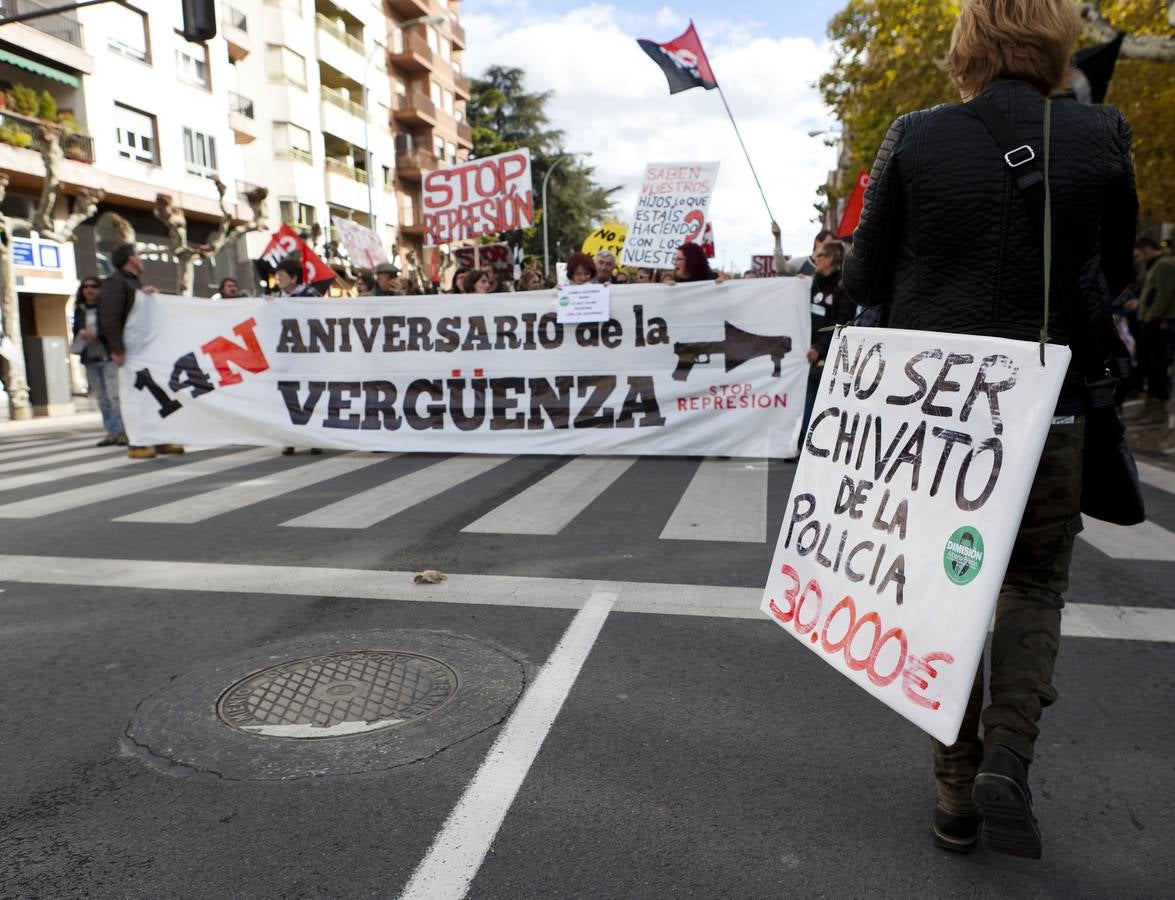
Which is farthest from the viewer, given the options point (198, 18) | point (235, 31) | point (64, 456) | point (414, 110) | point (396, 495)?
point (414, 110)

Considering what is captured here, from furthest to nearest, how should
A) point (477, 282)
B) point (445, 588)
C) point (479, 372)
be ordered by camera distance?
point (477, 282) < point (479, 372) < point (445, 588)

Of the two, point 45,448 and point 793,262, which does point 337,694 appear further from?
point 45,448

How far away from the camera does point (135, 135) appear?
90.0ft

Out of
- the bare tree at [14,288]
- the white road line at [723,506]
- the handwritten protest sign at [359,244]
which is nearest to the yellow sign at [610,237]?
the handwritten protest sign at [359,244]

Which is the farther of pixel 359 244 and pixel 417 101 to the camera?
pixel 417 101

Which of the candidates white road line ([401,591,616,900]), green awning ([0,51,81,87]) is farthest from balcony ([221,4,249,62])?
white road line ([401,591,616,900])

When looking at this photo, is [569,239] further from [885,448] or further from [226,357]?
[885,448]

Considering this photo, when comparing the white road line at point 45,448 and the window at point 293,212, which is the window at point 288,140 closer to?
the window at point 293,212

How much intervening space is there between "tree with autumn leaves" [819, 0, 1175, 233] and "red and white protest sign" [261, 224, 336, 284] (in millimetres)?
11727

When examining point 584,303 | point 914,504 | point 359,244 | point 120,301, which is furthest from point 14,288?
point 914,504

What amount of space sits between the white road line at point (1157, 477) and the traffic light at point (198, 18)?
11394mm

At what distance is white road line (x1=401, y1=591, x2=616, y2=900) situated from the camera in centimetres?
215

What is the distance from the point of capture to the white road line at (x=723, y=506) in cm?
551

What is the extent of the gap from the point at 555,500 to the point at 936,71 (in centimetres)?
1484
